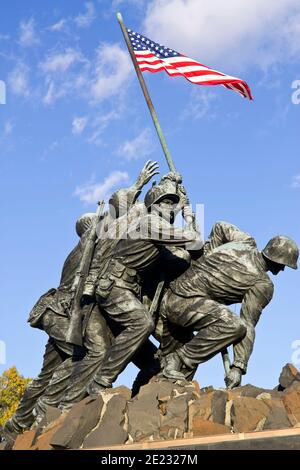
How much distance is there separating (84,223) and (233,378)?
3017 mm

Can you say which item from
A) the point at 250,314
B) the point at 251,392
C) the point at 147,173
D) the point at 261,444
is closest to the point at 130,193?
the point at 147,173

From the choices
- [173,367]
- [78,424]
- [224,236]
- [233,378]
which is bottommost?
[78,424]

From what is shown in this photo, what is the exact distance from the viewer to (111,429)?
6.62 metres

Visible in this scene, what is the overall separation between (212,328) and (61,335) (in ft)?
6.53

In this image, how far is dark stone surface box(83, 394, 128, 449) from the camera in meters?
6.55

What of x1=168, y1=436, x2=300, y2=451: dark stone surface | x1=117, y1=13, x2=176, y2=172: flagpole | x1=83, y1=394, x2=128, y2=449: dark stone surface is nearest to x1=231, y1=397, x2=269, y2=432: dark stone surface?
x1=168, y1=436, x2=300, y2=451: dark stone surface

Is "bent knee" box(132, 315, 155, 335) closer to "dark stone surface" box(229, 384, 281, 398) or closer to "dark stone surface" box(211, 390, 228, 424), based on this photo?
"dark stone surface" box(229, 384, 281, 398)

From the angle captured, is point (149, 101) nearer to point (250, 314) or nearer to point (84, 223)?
point (84, 223)

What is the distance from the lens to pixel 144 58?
10.6 metres

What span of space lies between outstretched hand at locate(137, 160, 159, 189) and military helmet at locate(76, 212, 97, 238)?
2.81 ft

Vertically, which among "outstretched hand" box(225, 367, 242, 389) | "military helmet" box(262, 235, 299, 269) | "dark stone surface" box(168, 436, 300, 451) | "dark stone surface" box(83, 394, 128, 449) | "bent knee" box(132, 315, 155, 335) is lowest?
"dark stone surface" box(168, 436, 300, 451)

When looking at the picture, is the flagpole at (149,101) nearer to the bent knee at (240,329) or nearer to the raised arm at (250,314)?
the raised arm at (250,314)
